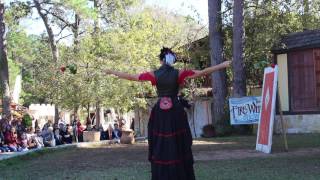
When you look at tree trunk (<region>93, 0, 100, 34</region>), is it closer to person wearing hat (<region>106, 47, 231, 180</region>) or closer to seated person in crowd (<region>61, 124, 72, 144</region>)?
seated person in crowd (<region>61, 124, 72, 144</region>)

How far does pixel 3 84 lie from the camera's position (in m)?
22.1

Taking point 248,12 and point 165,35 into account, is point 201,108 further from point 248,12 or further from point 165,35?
point 248,12

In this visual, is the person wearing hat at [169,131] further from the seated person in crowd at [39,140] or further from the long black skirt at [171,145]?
the seated person in crowd at [39,140]

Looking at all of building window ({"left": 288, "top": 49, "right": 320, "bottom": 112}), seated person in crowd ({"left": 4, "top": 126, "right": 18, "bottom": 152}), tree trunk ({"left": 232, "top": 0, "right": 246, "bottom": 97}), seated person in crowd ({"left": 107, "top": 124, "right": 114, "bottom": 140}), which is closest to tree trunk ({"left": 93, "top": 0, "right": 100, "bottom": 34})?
seated person in crowd ({"left": 107, "top": 124, "right": 114, "bottom": 140})

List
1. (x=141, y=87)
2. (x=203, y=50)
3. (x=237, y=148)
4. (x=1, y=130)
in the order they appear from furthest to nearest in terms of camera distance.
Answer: (x=141, y=87) < (x=203, y=50) < (x=1, y=130) < (x=237, y=148)

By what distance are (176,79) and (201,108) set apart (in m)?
24.7

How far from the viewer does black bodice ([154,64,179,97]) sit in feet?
22.7

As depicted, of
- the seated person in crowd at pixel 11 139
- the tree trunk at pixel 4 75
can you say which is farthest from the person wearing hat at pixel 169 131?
the tree trunk at pixel 4 75

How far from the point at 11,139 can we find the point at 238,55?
8.81 meters

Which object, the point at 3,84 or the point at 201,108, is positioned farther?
the point at 201,108

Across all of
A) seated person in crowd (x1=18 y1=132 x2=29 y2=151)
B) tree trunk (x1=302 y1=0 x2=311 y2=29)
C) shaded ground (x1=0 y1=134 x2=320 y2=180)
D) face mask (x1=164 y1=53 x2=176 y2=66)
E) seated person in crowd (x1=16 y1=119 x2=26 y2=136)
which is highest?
tree trunk (x1=302 y1=0 x2=311 y2=29)

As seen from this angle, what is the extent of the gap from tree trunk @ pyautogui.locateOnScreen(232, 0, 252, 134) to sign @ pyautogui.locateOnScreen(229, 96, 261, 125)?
168 inches

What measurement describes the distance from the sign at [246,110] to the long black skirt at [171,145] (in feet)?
31.2

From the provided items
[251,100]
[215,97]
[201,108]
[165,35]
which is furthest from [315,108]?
[165,35]
